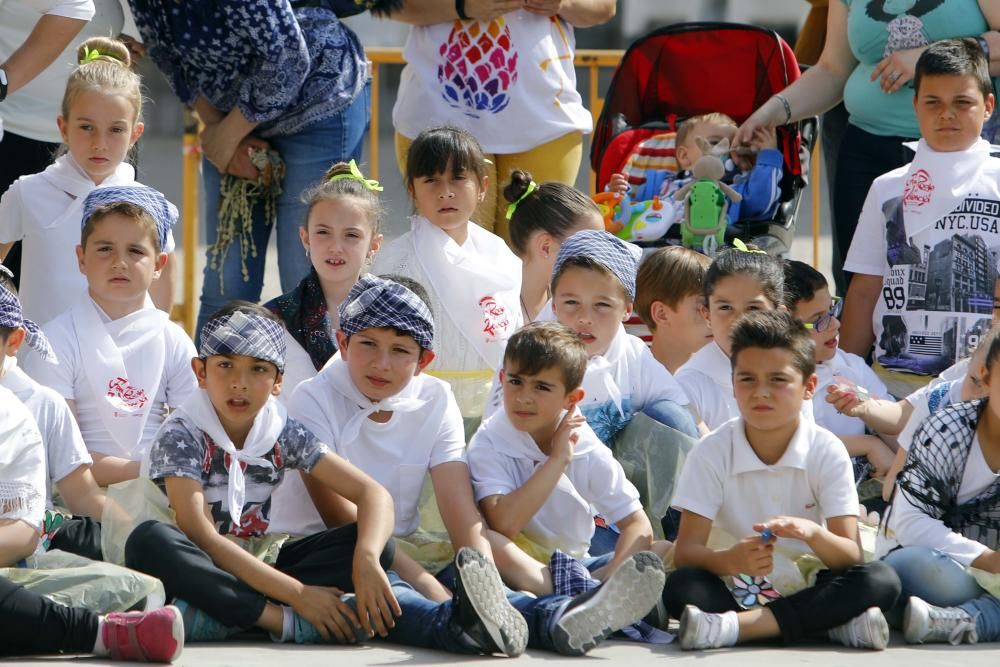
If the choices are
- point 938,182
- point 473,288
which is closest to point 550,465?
point 473,288

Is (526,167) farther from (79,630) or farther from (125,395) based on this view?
(79,630)

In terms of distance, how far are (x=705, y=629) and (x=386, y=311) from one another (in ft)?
4.13

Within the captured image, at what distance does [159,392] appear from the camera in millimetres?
4949

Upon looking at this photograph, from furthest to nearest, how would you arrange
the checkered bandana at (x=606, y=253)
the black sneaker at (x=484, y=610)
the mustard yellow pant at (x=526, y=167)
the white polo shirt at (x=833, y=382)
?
1. the mustard yellow pant at (x=526, y=167)
2. the white polo shirt at (x=833, y=382)
3. the checkered bandana at (x=606, y=253)
4. the black sneaker at (x=484, y=610)

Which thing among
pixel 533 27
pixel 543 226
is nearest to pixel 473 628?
pixel 543 226

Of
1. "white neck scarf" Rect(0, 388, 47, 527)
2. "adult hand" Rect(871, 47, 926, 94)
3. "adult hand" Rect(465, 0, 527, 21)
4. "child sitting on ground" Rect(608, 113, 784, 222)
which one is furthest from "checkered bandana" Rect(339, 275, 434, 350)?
"adult hand" Rect(871, 47, 926, 94)

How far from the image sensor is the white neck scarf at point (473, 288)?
548cm

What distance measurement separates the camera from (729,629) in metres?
4.12

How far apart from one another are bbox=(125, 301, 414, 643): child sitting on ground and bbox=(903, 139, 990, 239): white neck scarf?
97.8 inches

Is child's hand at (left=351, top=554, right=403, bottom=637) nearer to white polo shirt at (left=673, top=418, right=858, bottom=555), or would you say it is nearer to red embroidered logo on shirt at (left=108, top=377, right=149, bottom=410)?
white polo shirt at (left=673, top=418, right=858, bottom=555)

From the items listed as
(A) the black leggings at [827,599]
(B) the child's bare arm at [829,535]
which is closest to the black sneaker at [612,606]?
(A) the black leggings at [827,599]

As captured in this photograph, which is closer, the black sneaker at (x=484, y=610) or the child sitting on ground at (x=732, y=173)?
the black sneaker at (x=484, y=610)

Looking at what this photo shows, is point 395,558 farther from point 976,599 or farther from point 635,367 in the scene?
point 976,599

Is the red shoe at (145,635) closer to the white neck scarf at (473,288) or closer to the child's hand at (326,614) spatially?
the child's hand at (326,614)
